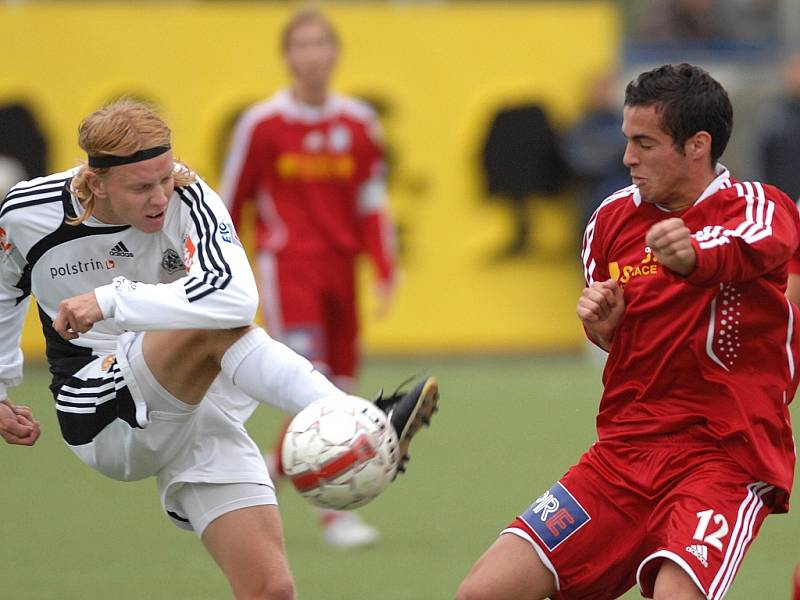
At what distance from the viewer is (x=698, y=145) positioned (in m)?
4.41

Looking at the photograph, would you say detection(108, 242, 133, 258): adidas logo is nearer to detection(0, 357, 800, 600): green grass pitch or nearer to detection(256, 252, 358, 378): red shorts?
detection(0, 357, 800, 600): green grass pitch

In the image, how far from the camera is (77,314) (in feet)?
14.4

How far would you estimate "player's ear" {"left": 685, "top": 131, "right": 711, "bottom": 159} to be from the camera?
439 centimetres

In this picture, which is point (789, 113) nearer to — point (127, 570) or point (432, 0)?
point (432, 0)

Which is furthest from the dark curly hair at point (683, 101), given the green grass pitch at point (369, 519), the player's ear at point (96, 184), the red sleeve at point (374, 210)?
the red sleeve at point (374, 210)

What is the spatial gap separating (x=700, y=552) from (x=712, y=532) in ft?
0.23

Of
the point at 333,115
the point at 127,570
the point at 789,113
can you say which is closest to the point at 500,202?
the point at 789,113

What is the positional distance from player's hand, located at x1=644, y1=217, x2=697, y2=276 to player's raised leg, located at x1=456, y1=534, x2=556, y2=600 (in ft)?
3.02

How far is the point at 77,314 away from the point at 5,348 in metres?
0.71

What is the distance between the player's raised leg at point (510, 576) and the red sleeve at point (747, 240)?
92 centimetres

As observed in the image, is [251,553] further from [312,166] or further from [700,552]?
[312,166]

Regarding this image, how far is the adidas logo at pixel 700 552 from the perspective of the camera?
164 inches

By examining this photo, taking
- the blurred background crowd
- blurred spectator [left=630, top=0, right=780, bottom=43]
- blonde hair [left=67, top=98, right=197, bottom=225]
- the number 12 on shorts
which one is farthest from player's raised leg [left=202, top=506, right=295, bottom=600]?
blurred spectator [left=630, top=0, right=780, bottom=43]

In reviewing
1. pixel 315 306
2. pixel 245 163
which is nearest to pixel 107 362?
pixel 315 306
